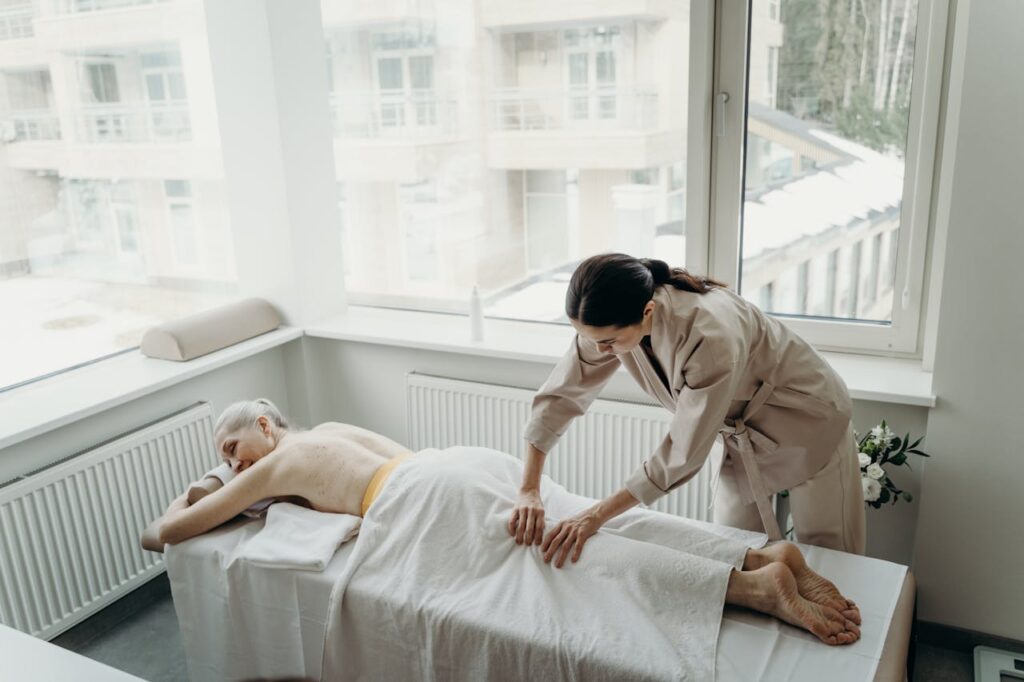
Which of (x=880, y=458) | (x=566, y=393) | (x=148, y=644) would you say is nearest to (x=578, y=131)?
(x=566, y=393)

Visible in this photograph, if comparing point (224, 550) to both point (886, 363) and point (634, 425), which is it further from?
point (886, 363)

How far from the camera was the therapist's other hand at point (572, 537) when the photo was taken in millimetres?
1929

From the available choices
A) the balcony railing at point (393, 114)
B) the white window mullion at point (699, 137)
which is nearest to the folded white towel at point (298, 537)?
the white window mullion at point (699, 137)

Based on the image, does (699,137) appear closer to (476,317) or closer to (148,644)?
(476,317)

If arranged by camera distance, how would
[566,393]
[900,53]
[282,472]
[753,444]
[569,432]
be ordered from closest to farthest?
[753,444]
[566,393]
[282,472]
[900,53]
[569,432]

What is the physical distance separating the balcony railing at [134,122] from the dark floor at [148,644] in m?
1.53

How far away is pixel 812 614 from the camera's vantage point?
1.72 meters

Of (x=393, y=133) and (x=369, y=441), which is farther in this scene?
(x=393, y=133)

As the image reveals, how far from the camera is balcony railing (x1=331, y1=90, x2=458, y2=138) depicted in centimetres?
323

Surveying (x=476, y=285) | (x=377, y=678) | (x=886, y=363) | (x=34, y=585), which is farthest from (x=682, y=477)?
(x=34, y=585)

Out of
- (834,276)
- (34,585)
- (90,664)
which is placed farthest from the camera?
(834,276)

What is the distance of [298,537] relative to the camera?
2.13 meters

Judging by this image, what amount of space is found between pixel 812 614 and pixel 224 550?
4.58 feet

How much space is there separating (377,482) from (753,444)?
0.98 metres
